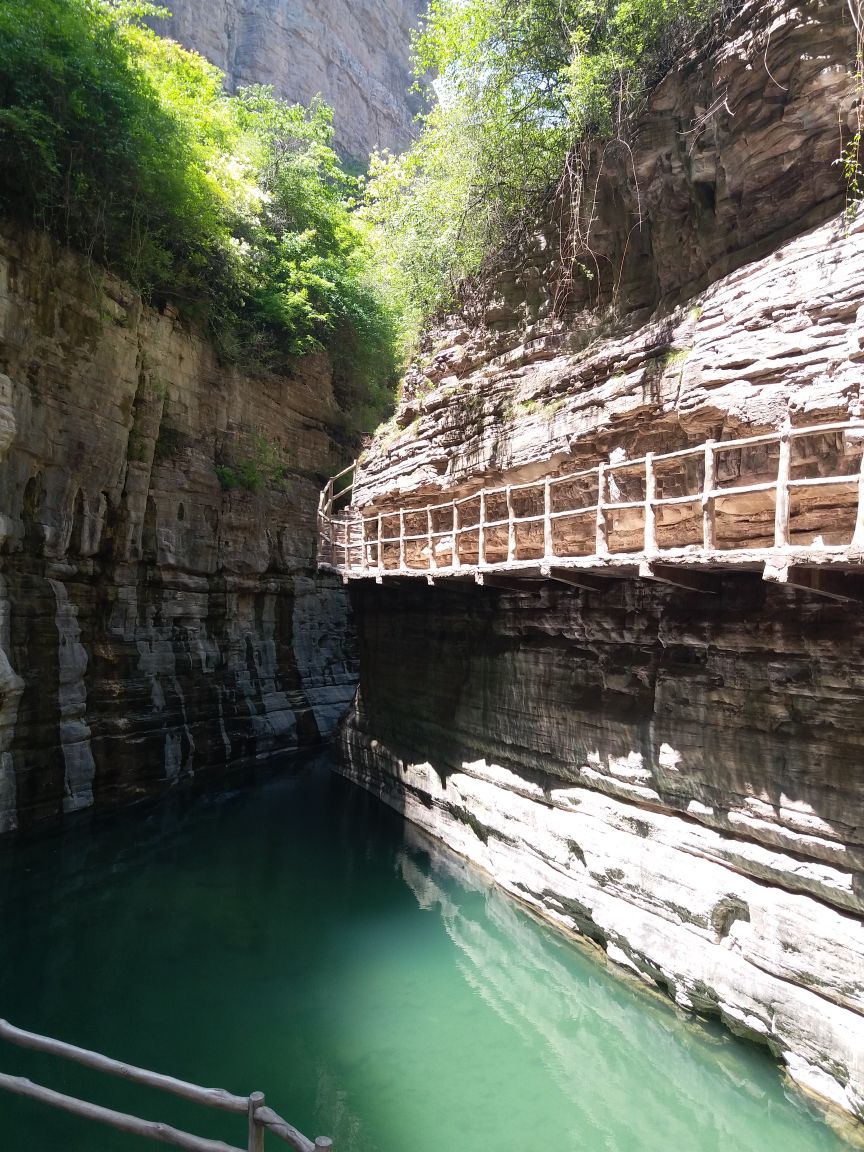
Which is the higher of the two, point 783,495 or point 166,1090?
point 783,495

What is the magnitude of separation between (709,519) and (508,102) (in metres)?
8.99

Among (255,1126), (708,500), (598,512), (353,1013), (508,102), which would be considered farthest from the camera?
(508,102)

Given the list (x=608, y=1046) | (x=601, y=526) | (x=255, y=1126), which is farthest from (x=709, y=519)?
(x=608, y=1046)

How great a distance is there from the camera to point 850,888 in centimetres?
557

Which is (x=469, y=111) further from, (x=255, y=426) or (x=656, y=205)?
(x=255, y=426)

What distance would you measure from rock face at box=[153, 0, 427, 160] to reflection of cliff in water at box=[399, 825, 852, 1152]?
125ft

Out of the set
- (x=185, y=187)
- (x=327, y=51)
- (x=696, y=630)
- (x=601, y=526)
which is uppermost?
(x=327, y=51)

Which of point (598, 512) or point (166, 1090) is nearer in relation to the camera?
point (166, 1090)

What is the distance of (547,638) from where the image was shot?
967 cm

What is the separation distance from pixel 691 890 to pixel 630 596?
10.7 feet

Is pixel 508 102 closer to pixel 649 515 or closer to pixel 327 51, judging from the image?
pixel 649 515

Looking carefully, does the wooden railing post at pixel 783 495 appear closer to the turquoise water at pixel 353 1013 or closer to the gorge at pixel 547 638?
the gorge at pixel 547 638

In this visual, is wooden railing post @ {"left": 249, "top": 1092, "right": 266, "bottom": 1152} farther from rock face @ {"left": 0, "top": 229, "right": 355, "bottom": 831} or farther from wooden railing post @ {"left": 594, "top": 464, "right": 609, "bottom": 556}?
rock face @ {"left": 0, "top": 229, "right": 355, "bottom": 831}

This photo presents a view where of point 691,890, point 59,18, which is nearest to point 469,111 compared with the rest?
point 59,18
